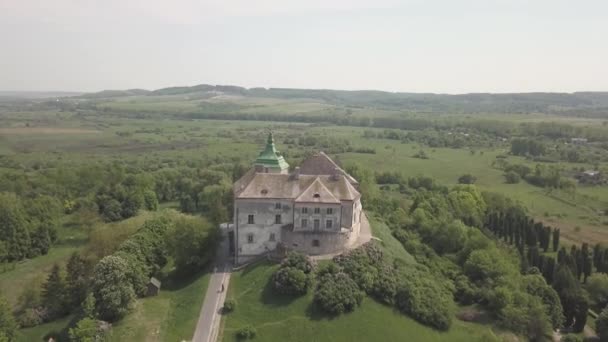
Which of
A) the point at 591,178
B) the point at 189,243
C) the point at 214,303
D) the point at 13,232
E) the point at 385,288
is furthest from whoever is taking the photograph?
the point at 591,178

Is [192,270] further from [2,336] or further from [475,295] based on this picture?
[475,295]

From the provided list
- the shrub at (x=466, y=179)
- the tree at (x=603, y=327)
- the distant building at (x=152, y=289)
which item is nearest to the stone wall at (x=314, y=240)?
the distant building at (x=152, y=289)

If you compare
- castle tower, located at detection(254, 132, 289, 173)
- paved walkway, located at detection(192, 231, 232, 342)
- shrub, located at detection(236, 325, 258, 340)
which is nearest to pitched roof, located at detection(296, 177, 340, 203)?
castle tower, located at detection(254, 132, 289, 173)

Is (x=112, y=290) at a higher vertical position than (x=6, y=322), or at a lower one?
higher

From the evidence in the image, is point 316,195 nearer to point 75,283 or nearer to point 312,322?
point 312,322

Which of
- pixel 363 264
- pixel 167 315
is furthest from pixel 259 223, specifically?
pixel 167 315

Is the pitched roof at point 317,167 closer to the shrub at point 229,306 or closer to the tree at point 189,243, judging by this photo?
the tree at point 189,243

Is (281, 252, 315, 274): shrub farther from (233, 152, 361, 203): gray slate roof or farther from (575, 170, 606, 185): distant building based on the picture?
(575, 170, 606, 185): distant building
